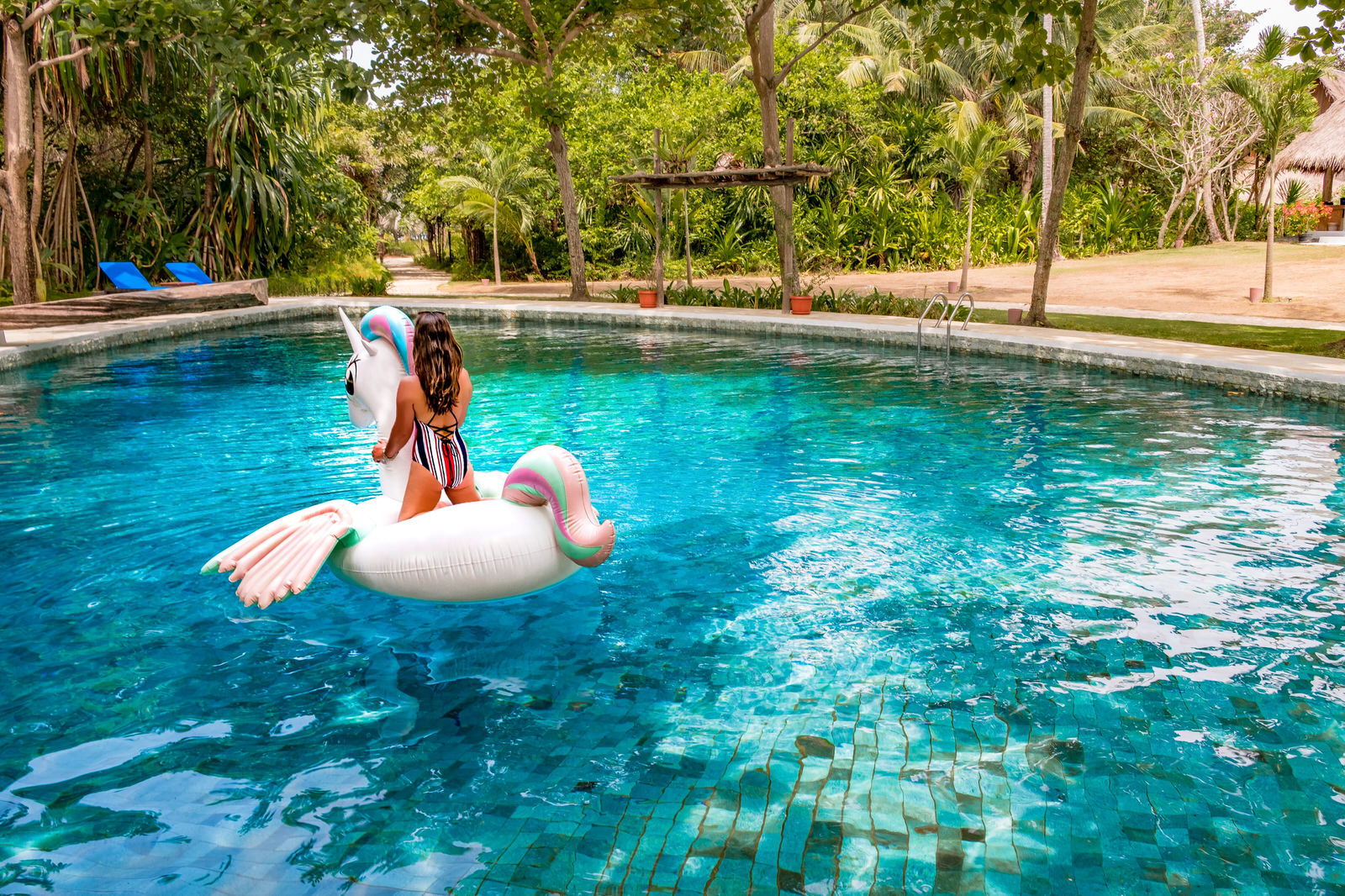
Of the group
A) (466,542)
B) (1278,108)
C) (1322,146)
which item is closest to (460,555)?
(466,542)

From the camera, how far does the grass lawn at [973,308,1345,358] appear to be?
11.9 meters

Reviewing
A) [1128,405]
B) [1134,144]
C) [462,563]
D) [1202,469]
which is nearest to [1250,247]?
[1134,144]

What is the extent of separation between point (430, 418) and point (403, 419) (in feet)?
0.44

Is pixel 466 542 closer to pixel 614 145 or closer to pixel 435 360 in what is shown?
pixel 435 360

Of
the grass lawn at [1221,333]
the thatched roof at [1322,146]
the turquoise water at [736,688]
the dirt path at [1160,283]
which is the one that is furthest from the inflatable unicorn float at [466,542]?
the thatched roof at [1322,146]

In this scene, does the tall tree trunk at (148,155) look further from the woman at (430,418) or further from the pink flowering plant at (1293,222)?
the pink flowering plant at (1293,222)

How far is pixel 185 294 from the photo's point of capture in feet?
63.7

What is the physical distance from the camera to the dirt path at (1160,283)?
1725cm

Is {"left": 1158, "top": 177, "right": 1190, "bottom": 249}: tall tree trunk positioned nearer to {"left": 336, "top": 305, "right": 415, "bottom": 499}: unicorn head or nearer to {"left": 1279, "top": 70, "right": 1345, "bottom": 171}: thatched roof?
{"left": 1279, "top": 70, "right": 1345, "bottom": 171}: thatched roof

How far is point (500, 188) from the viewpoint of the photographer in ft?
89.6

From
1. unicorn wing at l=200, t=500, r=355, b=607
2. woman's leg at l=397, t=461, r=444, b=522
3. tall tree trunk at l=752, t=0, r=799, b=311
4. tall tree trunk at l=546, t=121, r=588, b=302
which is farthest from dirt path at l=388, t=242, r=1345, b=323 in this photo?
unicorn wing at l=200, t=500, r=355, b=607

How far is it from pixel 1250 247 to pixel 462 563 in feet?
93.8

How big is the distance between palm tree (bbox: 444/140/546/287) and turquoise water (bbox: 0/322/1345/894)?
19.6 m

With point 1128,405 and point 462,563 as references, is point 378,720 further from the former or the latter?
point 1128,405
